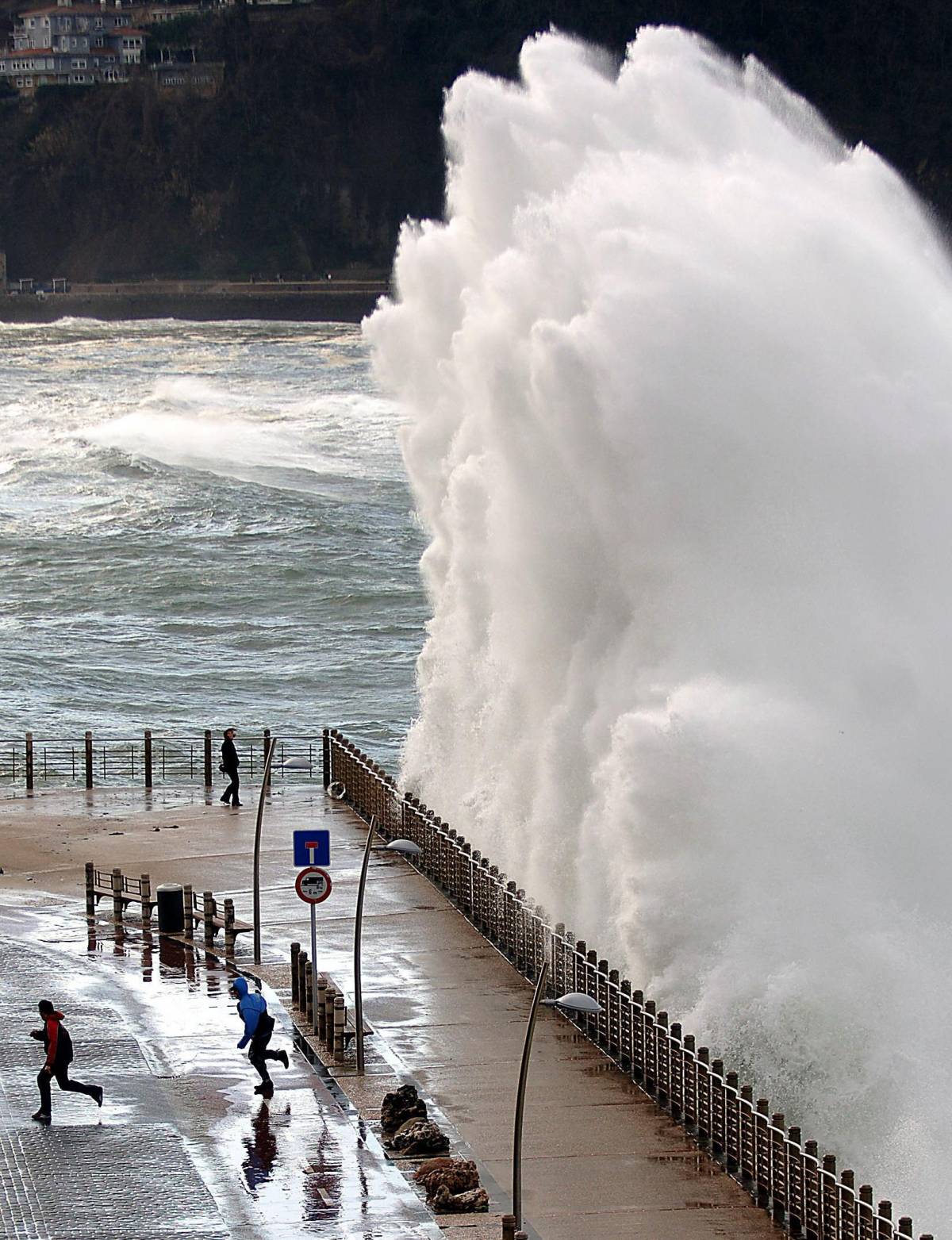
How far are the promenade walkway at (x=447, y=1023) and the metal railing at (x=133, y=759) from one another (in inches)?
102

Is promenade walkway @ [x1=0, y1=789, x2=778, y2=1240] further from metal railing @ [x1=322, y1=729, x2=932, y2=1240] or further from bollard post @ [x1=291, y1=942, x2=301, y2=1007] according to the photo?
bollard post @ [x1=291, y1=942, x2=301, y2=1007]

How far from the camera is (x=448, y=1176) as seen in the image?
1577cm

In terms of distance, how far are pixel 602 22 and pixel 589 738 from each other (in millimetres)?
169353

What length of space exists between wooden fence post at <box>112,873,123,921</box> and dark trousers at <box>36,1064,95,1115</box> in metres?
6.97

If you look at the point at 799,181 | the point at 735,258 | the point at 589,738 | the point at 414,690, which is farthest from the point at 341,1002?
the point at 414,690

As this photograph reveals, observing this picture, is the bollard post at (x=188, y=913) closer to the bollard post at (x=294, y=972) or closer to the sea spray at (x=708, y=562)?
the bollard post at (x=294, y=972)

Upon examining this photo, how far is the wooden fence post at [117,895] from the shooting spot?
2467 cm

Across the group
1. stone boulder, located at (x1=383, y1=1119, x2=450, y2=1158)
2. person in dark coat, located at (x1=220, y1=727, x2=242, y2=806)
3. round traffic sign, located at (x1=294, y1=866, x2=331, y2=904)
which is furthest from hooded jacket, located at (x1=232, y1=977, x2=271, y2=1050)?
person in dark coat, located at (x1=220, y1=727, x2=242, y2=806)

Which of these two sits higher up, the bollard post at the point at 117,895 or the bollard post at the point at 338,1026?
the bollard post at the point at 338,1026

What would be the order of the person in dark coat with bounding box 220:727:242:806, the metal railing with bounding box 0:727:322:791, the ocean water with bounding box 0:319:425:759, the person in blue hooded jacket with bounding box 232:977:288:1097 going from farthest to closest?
the ocean water with bounding box 0:319:425:759 → the metal railing with bounding box 0:727:322:791 → the person in dark coat with bounding box 220:727:242:806 → the person in blue hooded jacket with bounding box 232:977:288:1097

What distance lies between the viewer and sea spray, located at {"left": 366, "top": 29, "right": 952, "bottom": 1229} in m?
20.2

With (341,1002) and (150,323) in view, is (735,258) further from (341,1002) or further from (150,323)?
(150,323)

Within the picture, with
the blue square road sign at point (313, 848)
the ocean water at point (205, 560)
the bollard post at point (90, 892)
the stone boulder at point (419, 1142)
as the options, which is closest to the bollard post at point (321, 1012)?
the blue square road sign at point (313, 848)

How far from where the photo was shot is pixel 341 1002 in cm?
1950
